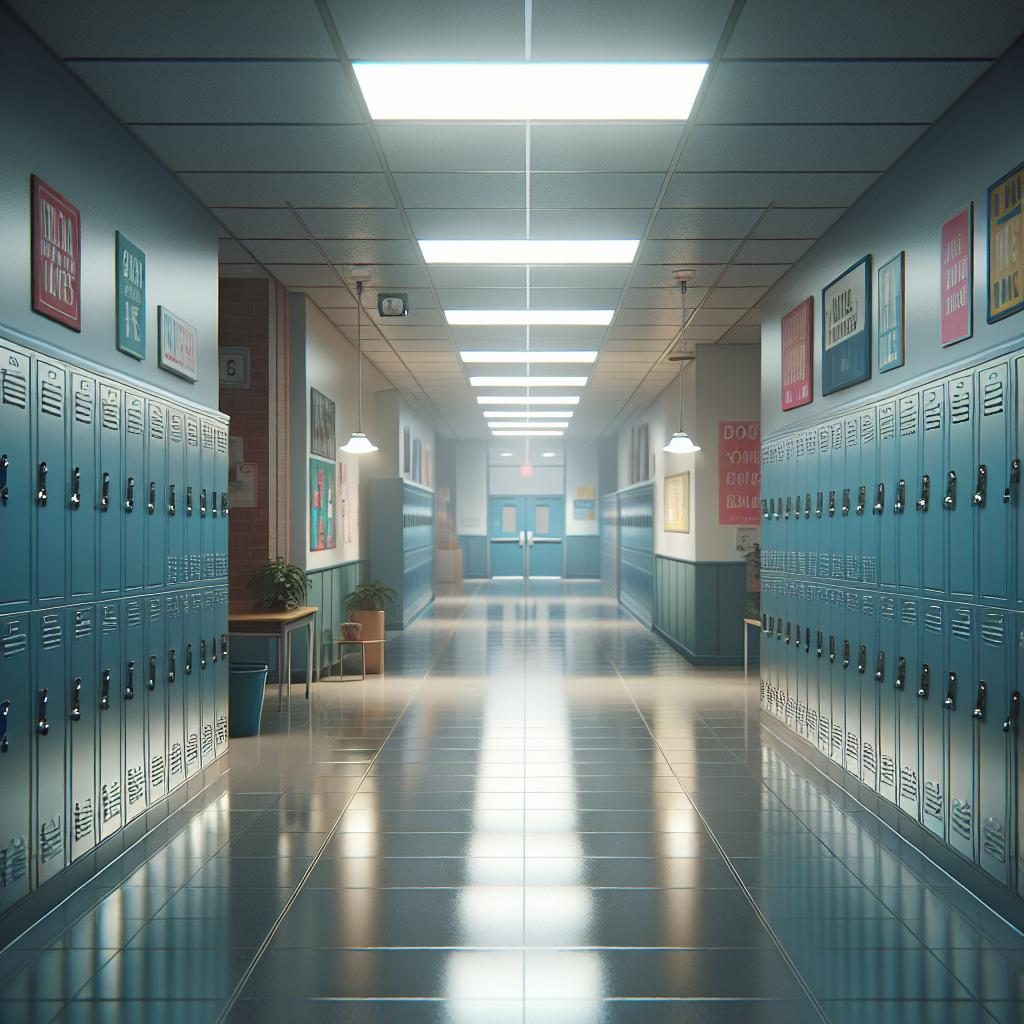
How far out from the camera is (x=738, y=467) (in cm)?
1062

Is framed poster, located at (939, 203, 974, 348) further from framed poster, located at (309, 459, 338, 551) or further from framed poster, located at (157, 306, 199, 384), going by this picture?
framed poster, located at (309, 459, 338, 551)

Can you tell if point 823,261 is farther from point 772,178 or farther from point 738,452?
point 738,452

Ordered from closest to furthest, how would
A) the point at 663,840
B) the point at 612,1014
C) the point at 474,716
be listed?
the point at 612,1014, the point at 663,840, the point at 474,716

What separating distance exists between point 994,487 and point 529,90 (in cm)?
250

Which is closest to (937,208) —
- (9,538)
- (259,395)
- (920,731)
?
(920,731)

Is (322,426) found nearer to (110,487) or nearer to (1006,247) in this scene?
(110,487)

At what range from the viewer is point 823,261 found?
659 cm

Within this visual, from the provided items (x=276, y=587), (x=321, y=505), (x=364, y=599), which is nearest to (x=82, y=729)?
(x=276, y=587)

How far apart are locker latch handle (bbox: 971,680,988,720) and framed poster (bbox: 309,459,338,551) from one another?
616 centimetres

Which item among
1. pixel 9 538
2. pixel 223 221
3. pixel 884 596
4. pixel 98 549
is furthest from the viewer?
pixel 223 221

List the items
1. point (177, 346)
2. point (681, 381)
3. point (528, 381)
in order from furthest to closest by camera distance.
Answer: point (528, 381)
point (681, 381)
point (177, 346)

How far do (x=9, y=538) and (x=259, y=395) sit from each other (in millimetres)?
4838

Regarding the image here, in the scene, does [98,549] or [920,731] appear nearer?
[98,549]

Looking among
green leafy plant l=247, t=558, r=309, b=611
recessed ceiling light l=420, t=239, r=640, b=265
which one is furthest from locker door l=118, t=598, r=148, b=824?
green leafy plant l=247, t=558, r=309, b=611
